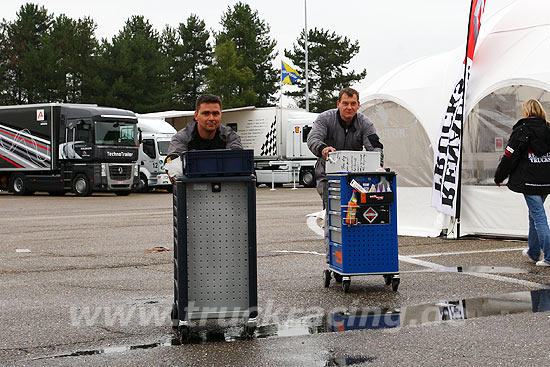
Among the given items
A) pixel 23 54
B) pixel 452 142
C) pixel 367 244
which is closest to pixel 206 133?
pixel 367 244

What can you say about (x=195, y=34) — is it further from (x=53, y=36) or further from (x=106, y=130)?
(x=106, y=130)

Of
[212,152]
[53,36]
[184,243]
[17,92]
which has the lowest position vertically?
[184,243]

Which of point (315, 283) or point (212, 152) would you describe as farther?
point (315, 283)

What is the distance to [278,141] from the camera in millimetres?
35281

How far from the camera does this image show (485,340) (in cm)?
557

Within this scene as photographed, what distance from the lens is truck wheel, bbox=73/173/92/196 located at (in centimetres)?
2995

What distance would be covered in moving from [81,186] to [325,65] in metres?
43.0

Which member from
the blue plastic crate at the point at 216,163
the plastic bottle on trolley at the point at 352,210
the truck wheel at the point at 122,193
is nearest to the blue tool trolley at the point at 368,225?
the plastic bottle on trolley at the point at 352,210

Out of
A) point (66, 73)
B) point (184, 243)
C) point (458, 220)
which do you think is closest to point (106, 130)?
point (458, 220)

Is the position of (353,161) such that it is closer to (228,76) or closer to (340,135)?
(340,135)

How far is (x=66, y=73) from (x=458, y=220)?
53460 mm

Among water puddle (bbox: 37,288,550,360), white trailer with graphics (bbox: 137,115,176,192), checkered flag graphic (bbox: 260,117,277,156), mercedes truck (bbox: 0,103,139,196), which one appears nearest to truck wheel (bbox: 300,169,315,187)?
checkered flag graphic (bbox: 260,117,277,156)

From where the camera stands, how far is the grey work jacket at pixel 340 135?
330 inches

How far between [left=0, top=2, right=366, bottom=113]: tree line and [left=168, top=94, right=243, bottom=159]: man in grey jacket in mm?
54716
